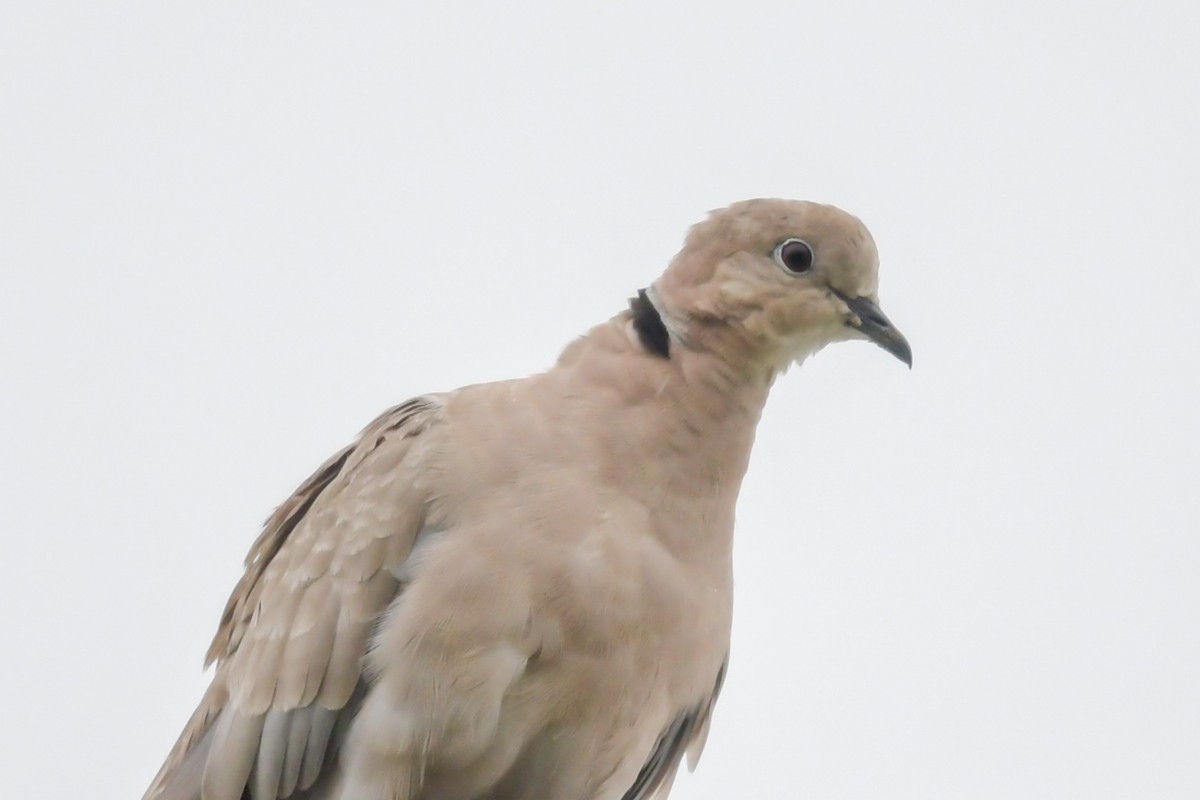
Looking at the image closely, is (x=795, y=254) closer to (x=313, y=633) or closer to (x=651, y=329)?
(x=651, y=329)

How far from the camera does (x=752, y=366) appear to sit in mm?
4426

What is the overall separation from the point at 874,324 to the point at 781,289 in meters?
0.32

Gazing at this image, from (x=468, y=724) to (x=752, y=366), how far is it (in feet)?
4.49

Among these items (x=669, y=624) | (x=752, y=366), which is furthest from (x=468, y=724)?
(x=752, y=366)

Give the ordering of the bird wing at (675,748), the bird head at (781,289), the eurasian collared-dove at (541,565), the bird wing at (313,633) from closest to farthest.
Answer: the eurasian collared-dove at (541,565)
the bird wing at (313,633)
the bird head at (781,289)
the bird wing at (675,748)

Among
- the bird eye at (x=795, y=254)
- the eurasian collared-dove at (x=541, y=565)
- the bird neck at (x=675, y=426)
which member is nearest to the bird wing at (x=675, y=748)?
the eurasian collared-dove at (x=541, y=565)

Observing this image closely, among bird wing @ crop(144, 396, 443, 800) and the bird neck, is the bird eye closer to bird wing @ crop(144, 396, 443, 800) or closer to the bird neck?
the bird neck

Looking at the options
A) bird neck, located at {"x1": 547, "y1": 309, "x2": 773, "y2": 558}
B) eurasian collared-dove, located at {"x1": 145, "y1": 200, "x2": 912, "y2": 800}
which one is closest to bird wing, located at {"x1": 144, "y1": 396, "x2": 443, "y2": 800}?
eurasian collared-dove, located at {"x1": 145, "y1": 200, "x2": 912, "y2": 800}

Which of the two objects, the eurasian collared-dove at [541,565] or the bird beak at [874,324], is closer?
the eurasian collared-dove at [541,565]

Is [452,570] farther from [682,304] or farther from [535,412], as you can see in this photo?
[682,304]

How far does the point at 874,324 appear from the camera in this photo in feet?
14.7

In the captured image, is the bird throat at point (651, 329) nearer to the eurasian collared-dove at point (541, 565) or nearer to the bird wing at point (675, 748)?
the eurasian collared-dove at point (541, 565)

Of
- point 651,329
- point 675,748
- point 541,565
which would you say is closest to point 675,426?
point 651,329

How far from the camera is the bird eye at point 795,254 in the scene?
4.44 meters
